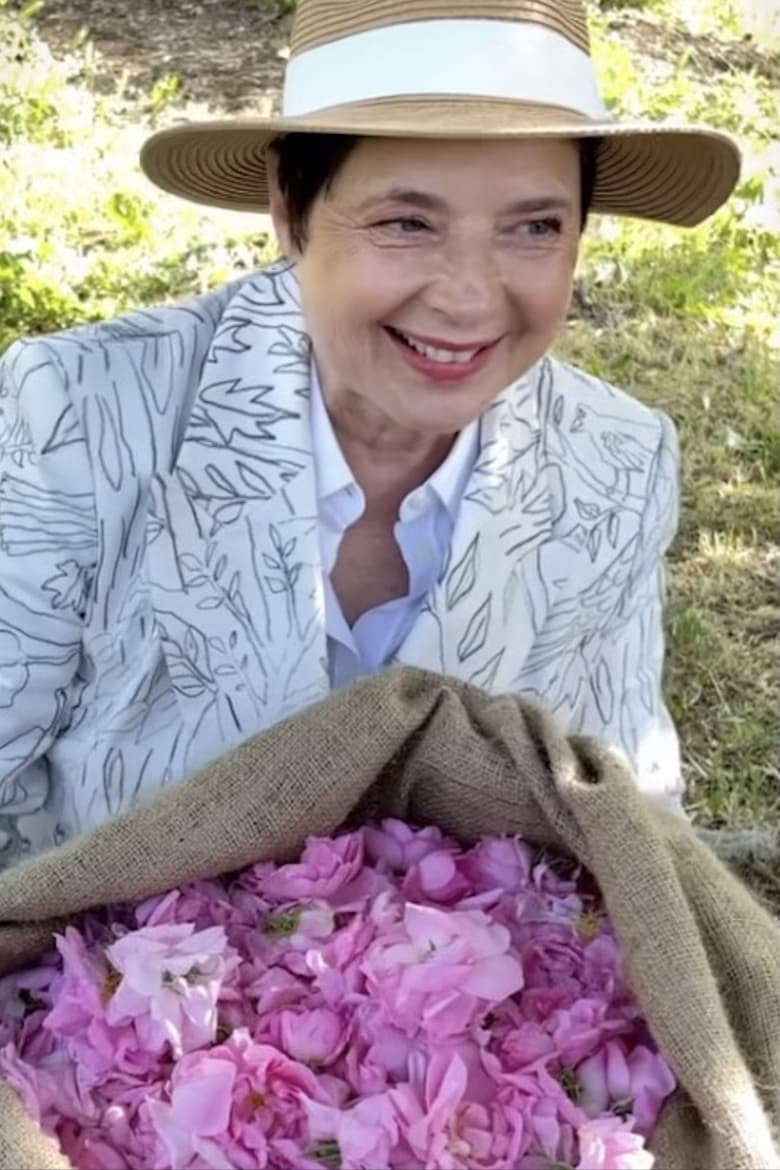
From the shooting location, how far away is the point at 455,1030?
0.86 m

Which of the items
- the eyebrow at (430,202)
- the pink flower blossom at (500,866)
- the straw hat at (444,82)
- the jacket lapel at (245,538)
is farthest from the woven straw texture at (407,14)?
the pink flower blossom at (500,866)

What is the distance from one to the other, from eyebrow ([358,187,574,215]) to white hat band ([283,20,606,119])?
0.07 meters

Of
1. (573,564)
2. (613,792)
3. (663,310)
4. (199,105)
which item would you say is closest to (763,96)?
(663,310)

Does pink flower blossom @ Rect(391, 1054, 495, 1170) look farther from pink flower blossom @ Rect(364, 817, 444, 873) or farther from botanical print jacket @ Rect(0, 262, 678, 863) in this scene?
botanical print jacket @ Rect(0, 262, 678, 863)

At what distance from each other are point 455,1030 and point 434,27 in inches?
27.8

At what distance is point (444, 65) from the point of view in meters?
1.17

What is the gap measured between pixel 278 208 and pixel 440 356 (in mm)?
183

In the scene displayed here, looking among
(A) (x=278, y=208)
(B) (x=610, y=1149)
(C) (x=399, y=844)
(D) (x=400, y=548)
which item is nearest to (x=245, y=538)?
(D) (x=400, y=548)

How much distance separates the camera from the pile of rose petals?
0.82 metres

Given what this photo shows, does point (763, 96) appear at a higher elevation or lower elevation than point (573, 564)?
higher

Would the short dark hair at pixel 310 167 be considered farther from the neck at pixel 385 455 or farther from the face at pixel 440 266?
the neck at pixel 385 455

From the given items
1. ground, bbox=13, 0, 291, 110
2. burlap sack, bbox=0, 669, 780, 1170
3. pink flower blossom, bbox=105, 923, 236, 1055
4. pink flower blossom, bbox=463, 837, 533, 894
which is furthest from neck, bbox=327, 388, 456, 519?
ground, bbox=13, 0, 291, 110

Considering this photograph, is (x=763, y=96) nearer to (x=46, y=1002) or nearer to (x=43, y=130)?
(x=43, y=130)

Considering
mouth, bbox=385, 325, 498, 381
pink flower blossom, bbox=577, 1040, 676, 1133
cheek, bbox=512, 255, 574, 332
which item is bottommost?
pink flower blossom, bbox=577, 1040, 676, 1133
